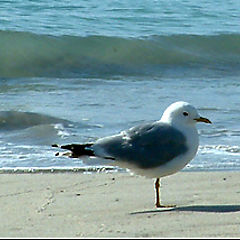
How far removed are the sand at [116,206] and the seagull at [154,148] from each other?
0.24 m

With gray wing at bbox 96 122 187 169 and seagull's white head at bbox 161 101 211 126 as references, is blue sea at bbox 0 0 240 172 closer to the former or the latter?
gray wing at bbox 96 122 187 169

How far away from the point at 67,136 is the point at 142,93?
255cm

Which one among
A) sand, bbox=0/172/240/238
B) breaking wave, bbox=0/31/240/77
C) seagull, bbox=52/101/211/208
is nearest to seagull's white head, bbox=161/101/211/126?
seagull, bbox=52/101/211/208

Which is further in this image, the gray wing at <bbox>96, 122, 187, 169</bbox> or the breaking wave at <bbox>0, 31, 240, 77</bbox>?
the breaking wave at <bbox>0, 31, 240, 77</bbox>

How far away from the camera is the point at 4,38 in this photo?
12922mm

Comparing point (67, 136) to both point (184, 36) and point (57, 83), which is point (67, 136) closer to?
point (57, 83)

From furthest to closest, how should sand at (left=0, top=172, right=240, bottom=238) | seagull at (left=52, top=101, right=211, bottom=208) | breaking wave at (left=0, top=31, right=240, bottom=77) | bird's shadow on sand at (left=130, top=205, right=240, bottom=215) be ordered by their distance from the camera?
1. breaking wave at (left=0, top=31, right=240, bottom=77)
2. seagull at (left=52, top=101, right=211, bottom=208)
3. bird's shadow on sand at (left=130, top=205, right=240, bottom=215)
4. sand at (left=0, top=172, right=240, bottom=238)

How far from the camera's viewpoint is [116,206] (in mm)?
4691

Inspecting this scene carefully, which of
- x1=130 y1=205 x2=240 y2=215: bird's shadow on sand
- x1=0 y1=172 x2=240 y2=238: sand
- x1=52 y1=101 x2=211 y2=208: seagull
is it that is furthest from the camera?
x1=52 y1=101 x2=211 y2=208: seagull

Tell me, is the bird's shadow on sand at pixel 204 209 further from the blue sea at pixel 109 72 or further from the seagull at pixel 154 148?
the blue sea at pixel 109 72

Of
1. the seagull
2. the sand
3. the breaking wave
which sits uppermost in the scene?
the seagull

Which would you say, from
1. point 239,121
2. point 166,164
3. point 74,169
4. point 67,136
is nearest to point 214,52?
point 239,121

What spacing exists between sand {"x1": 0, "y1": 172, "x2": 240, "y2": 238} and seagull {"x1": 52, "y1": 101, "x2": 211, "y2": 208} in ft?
0.77

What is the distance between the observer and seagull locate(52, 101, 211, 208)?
463 centimetres
